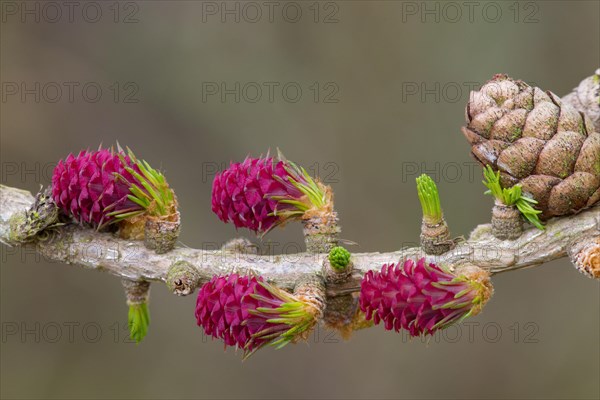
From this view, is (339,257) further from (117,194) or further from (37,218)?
(37,218)

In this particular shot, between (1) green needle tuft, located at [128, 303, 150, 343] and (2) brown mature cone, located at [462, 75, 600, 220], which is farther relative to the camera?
(1) green needle tuft, located at [128, 303, 150, 343]

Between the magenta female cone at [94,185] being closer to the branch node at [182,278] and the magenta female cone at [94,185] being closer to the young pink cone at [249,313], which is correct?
the branch node at [182,278]

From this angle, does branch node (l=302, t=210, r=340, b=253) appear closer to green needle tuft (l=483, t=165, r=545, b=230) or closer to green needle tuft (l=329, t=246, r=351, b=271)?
green needle tuft (l=329, t=246, r=351, b=271)

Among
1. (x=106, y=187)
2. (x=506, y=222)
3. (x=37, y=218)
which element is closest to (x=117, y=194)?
(x=106, y=187)

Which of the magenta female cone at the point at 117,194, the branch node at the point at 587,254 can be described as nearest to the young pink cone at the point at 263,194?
the magenta female cone at the point at 117,194

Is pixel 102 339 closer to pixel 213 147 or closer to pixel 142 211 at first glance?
pixel 213 147

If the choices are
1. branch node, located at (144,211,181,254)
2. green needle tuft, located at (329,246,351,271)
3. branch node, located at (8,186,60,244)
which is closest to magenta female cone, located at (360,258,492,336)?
green needle tuft, located at (329,246,351,271)

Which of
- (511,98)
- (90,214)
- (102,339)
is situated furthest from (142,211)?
(102,339)
